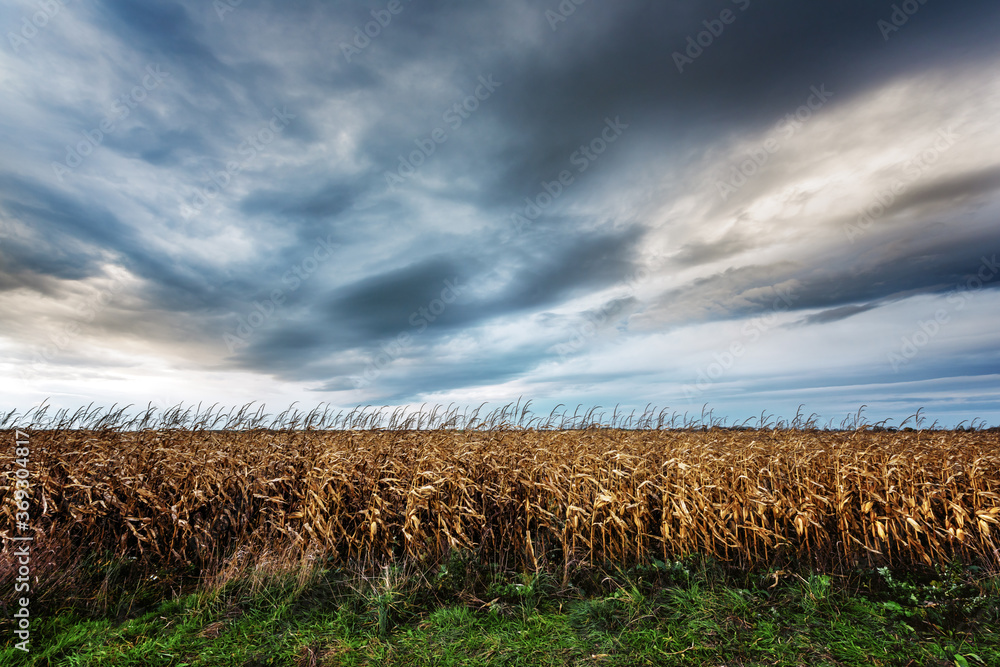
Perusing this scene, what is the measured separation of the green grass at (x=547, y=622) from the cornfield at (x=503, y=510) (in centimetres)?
67

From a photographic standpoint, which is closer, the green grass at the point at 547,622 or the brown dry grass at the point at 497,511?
the green grass at the point at 547,622

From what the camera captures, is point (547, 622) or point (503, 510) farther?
point (503, 510)

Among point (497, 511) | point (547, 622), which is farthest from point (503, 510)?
point (547, 622)

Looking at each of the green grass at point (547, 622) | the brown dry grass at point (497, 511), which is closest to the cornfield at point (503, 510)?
the brown dry grass at point (497, 511)

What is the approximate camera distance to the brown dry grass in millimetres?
7969

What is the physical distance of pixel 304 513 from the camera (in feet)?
27.5

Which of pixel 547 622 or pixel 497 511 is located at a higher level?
pixel 497 511

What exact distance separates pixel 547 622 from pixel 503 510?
2.51 m

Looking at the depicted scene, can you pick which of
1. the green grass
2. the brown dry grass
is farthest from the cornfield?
the green grass

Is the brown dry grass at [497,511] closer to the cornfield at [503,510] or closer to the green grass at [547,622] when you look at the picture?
the cornfield at [503,510]

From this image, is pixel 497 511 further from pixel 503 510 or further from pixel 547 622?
pixel 547 622

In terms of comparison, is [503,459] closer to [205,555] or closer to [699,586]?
[699,586]

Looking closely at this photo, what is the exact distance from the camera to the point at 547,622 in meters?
6.20

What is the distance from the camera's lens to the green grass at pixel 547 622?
556 cm
